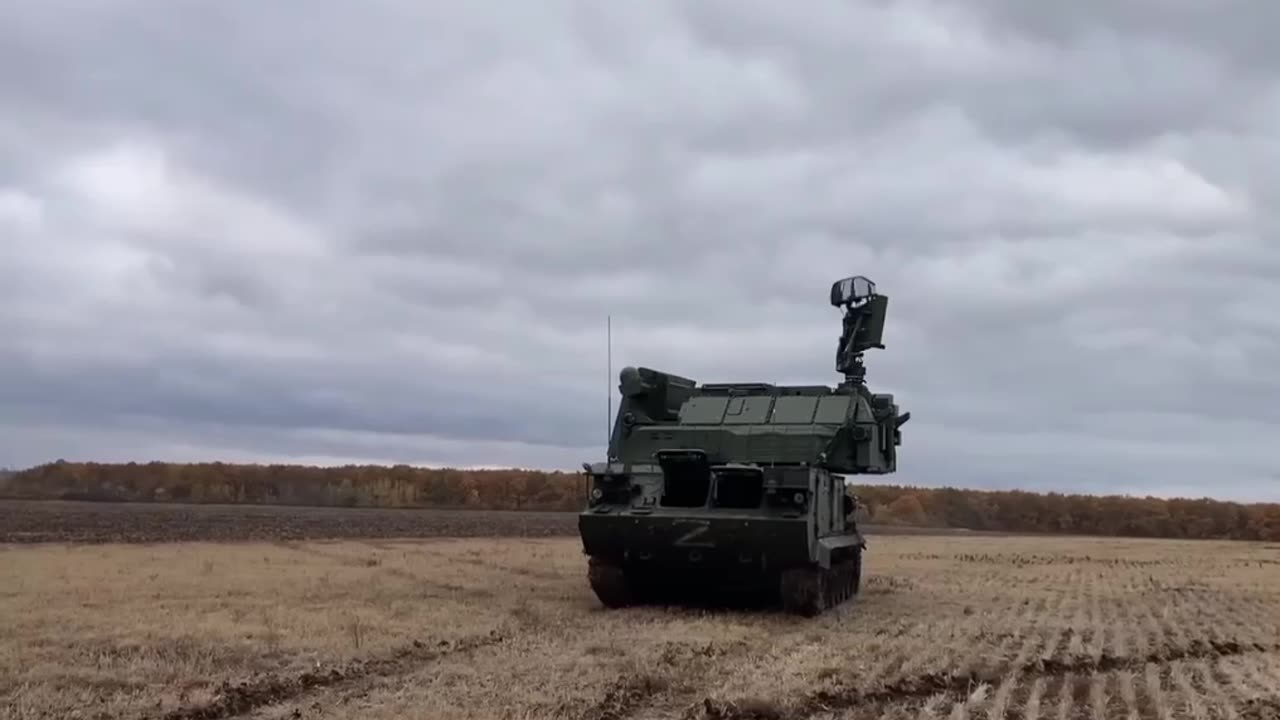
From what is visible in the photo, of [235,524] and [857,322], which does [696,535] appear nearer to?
[857,322]

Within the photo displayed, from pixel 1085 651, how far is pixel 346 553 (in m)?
18.6

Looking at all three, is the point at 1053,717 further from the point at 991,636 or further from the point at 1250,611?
the point at 1250,611

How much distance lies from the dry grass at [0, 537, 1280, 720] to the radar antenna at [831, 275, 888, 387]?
148 inches

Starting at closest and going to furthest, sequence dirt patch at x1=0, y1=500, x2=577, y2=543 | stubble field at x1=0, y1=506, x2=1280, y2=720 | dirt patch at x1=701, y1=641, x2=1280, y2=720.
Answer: dirt patch at x1=701, y1=641, x2=1280, y2=720 → stubble field at x1=0, y1=506, x2=1280, y2=720 → dirt patch at x1=0, y1=500, x2=577, y2=543

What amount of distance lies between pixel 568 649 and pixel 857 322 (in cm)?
1075

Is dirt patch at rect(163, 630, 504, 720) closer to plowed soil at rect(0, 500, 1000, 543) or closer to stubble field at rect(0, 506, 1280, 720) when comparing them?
stubble field at rect(0, 506, 1280, 720)

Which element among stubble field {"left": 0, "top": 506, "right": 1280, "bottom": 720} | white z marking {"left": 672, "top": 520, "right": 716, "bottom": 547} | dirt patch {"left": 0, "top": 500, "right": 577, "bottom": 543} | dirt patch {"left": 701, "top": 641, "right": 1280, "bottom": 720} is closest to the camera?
dirt patch {"left": 701, "top": 641, "right": 1280, "bottom": 720}

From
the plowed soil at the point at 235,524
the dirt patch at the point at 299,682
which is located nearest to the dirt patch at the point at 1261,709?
the dirt patch at the point at 299,682

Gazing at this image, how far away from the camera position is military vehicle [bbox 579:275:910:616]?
16.4 metres

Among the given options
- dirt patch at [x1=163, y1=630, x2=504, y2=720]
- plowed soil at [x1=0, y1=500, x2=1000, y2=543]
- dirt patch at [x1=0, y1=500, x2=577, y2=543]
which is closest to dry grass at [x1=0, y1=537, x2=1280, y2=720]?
dirt patch at [x1=163, y1=630, x2=504, y2=720]

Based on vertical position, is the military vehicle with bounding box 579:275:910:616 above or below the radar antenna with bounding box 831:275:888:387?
below

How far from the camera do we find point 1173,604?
67.1 ft

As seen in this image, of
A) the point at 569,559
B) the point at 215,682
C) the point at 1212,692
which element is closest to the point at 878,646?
the point at 1212,692

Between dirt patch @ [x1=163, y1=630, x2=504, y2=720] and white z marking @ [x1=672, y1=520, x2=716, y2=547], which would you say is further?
white z marking @ [x1=672, y1=520, x2=716, y2=547]
